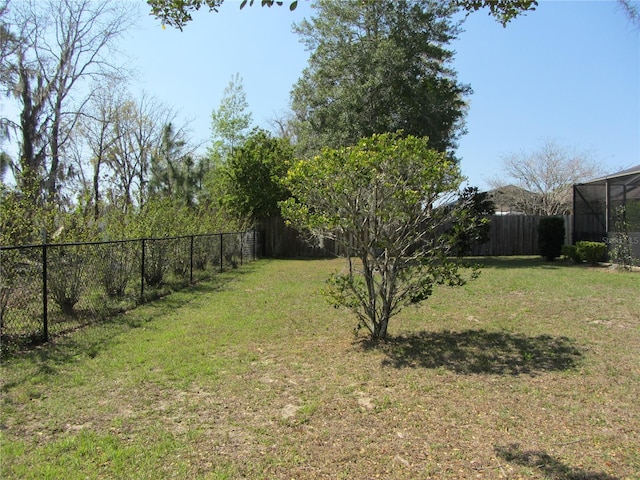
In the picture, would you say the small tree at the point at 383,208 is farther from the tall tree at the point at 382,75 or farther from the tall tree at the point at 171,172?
the tall tree at the point at 171,172

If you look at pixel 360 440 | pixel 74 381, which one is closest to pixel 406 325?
pixel 360 440

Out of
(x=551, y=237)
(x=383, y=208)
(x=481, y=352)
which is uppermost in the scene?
(x=383, y=208)

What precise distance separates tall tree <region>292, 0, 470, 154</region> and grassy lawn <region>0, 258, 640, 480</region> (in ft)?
34.8

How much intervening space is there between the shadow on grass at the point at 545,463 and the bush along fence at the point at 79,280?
4.94 meters

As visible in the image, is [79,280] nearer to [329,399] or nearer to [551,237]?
[329,399]

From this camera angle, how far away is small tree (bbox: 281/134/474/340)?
475 centimetres

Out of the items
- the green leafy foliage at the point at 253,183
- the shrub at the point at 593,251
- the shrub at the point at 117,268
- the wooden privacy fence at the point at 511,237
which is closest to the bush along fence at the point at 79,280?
the shrub at the point at 117,268

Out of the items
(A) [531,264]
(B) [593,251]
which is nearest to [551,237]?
Answer: (A) [531,264]

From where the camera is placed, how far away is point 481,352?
4824mm

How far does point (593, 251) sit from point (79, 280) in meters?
13.4

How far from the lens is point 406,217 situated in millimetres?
4887

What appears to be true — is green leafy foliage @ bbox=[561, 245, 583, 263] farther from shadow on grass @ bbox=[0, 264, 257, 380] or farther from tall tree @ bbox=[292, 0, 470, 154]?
shadow on grass @ bbox=[0, 264, 257, 380]

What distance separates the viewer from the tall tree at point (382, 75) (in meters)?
15.6

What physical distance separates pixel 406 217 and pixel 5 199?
4.89 metres
